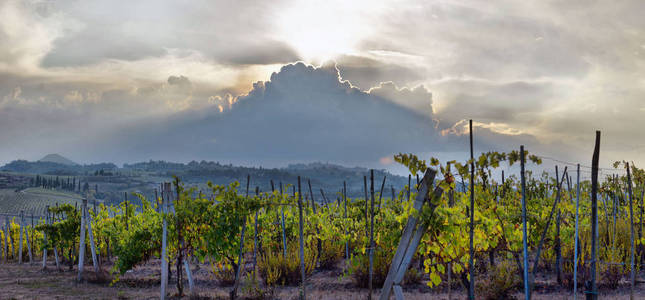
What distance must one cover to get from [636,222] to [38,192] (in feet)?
471

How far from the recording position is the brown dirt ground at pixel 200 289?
392 inches

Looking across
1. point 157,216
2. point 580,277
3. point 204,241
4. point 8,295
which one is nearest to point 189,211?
point 204,241

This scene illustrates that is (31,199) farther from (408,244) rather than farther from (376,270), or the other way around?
(408,244)

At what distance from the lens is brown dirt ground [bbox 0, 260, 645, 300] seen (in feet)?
32.7

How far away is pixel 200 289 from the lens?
11.9 metres

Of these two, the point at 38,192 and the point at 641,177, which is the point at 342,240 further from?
the point at 38,192

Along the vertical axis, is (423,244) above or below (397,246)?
above

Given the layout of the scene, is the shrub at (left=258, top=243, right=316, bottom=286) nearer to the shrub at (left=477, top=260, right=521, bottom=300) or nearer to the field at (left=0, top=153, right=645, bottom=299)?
the field at (left=0, top=153, right=645, bottom=299)

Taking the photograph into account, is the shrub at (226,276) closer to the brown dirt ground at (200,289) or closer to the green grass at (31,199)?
the brown dirt ground at (200,289)

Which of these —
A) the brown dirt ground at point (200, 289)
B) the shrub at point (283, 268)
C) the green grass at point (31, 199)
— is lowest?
the green grass at point (31, 199)

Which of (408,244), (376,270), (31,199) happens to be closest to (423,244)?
(408,244)

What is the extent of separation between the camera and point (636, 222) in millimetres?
12531

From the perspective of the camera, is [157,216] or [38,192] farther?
[38,192]

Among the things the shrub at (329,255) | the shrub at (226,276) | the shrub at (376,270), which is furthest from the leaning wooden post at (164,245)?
the shrub at (329,255)
